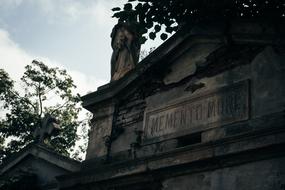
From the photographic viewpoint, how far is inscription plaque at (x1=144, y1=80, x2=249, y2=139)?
7.33 meters

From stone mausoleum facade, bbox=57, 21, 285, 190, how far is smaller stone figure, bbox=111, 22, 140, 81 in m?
0.57

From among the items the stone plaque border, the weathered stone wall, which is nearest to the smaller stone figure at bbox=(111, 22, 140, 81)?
the stone plaque border

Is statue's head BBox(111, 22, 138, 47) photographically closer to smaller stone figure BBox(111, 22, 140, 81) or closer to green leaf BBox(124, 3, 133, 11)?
smaller stone figure BBox(111, 22, 140, 81)

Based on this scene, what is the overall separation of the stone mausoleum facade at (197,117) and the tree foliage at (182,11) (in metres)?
0.36

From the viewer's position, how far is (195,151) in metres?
7.21

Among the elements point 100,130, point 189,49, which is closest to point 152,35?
point 189,49

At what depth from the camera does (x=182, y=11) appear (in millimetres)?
7484

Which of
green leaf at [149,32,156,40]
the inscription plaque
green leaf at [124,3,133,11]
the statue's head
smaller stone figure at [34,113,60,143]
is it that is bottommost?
the inscription plaque

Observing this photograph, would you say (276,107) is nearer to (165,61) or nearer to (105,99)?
(165,61)

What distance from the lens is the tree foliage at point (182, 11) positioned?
7.16 metres

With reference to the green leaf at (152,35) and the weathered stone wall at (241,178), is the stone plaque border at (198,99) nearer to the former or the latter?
the weathered stone wall at (241,178)

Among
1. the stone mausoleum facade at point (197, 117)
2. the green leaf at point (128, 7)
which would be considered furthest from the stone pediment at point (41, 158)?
the green leaf at point (128, 7)

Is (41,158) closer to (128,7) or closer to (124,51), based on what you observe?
(124,51)

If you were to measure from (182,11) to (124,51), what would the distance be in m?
3.21
